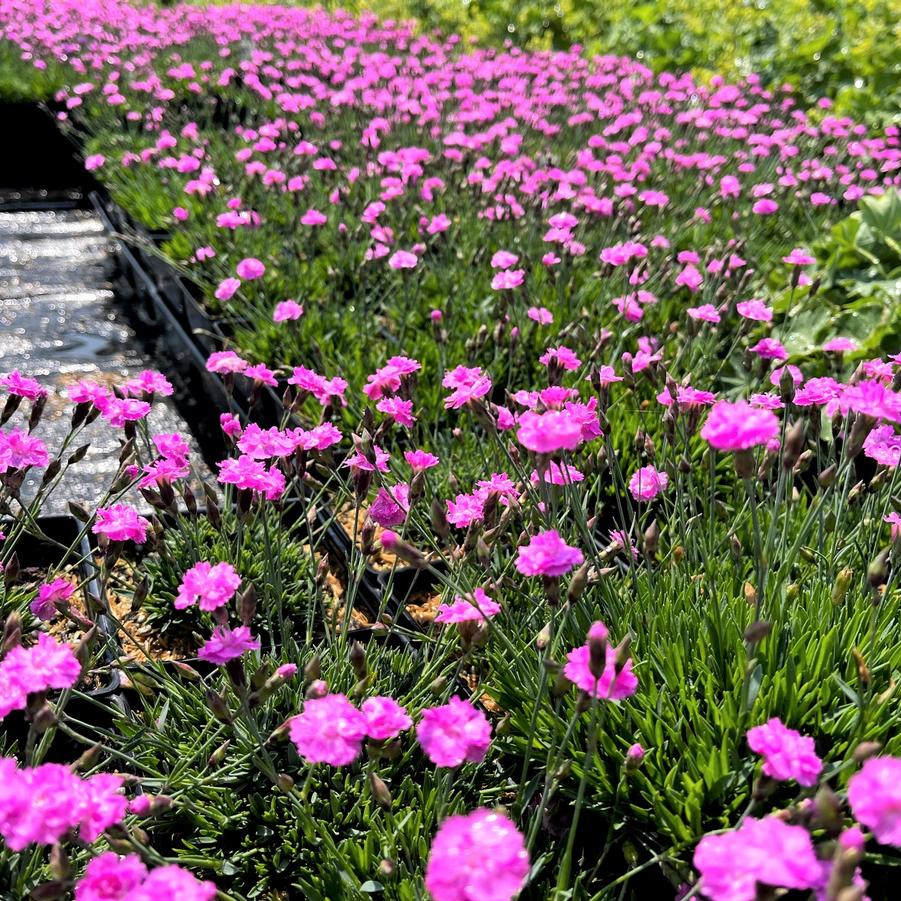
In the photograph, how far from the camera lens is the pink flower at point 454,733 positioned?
120 centimetres

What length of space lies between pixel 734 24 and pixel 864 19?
1.26 metres

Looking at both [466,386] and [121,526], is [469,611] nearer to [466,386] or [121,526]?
[466,386]

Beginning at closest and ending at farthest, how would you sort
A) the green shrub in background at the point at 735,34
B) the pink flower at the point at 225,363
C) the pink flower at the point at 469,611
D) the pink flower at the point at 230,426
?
the pink flower at the point at 469,611, the pink flower at the point at 230,426, the pink flower at the point at 225,363, the green shrub in background at the point at 735,34

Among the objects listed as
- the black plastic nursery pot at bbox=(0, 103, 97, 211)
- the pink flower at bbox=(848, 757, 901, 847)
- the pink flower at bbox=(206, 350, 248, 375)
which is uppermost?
the pink flower at bbox=(848, 757, 901, 847)

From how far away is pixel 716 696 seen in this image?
1.71 m

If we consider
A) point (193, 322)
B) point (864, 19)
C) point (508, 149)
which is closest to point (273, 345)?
point (193, 322)

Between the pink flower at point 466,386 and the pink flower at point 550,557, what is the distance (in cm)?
46

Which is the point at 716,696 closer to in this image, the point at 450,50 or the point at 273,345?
the point at 273,345

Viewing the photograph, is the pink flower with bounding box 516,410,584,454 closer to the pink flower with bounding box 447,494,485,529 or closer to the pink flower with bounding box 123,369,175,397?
the pink flower with bounding box 447,494,485,529

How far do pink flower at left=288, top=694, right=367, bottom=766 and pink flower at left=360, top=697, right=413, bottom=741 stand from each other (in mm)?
39

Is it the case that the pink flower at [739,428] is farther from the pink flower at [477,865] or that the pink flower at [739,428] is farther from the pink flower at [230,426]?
the pink flower at [230,426]

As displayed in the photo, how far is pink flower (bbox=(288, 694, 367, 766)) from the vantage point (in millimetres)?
1188

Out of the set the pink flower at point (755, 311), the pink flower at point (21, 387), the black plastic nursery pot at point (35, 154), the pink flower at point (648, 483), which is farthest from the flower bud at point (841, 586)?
the black plastic nursery pot at point (35, 154)

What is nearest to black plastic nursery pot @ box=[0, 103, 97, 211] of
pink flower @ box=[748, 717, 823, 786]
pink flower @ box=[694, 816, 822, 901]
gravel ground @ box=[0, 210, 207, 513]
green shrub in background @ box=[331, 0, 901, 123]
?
gravel ground @ box=[0, 210, 207, 513]
